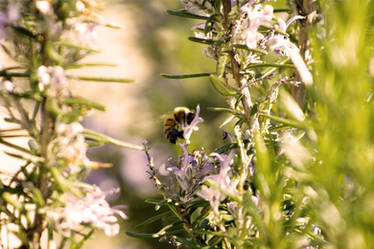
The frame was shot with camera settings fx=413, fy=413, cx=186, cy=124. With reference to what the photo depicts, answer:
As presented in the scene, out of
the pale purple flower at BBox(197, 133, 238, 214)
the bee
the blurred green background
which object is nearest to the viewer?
the pale purple flower at BBox(197, 133, 238, 214)

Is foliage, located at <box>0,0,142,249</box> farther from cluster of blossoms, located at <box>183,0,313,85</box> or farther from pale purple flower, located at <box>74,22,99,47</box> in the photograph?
cluster of blossoms, located at <box>183,0,313,85</box>

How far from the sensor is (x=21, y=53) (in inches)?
13.7

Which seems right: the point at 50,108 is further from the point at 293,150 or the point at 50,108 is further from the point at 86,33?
the point at 293,150

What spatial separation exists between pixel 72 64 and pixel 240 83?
0.67 feet

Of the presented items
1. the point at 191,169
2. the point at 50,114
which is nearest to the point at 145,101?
the point at 191,169

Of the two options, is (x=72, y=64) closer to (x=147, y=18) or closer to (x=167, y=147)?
(x=167, y=147)

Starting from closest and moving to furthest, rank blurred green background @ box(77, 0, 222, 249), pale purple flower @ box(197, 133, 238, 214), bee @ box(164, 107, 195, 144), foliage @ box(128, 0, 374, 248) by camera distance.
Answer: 1. foliage @ box(128, 0, 374, 248)
2. pale purple flower @ box(197, 133, 238, 214)
3. bee @ box(164, 107, 195, 144)
4. blurred green background @ box(77, 0, 222, 249)

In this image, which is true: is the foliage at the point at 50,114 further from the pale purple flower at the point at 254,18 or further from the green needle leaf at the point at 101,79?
the pale purple flower at the point at 254,18

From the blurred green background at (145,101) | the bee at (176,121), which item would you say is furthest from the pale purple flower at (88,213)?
the blurred green background at (145,101)

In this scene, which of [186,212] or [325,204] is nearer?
[325,204]

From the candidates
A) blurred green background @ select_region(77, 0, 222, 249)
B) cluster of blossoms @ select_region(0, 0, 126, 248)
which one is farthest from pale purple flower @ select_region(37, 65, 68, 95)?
blurred green background @ select_region(77, 0, 222, 249)

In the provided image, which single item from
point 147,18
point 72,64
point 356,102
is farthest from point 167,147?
point 356,102

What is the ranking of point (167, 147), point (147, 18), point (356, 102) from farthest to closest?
1. point (147, 18)
2. point (167, 147)
3. point (356, 102)

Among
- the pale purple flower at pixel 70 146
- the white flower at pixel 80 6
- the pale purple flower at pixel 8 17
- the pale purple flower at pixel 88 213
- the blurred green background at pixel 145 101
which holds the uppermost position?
the white flower at pixel 80 6
